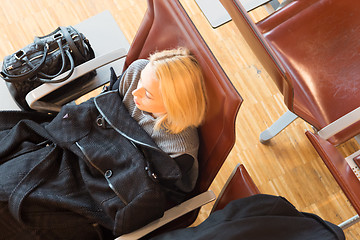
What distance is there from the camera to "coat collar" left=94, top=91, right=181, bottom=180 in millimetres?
1224

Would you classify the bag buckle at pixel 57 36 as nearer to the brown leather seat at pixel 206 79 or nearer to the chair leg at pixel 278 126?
the brown leather seat at pixel 206 79

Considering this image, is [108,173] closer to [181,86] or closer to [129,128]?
[129,128]

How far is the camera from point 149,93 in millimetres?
1221

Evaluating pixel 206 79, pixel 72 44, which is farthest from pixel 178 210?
pixel 72 44

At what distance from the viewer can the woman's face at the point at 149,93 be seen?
1212 mm

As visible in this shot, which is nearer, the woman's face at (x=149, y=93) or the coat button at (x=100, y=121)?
the woman's face at (x=149, y=93)

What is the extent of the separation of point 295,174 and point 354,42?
2.38 feet

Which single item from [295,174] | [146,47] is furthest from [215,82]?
[295,174]

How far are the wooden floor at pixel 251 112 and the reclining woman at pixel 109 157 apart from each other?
726 mm

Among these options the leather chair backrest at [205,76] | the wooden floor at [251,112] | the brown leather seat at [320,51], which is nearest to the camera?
the leather chair backrest at [205,76]

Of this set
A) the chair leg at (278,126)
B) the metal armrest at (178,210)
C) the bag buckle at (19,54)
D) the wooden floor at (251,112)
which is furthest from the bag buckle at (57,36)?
the chair leg at (278,126)

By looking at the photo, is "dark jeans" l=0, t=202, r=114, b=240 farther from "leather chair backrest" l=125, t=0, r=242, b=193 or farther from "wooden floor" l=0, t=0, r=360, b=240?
"wooden floor" l=0, t=0, r=360, b=240

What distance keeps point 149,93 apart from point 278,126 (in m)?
0.88

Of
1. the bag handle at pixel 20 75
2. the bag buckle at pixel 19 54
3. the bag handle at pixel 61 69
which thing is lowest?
the bag handle at pixel 61 69
